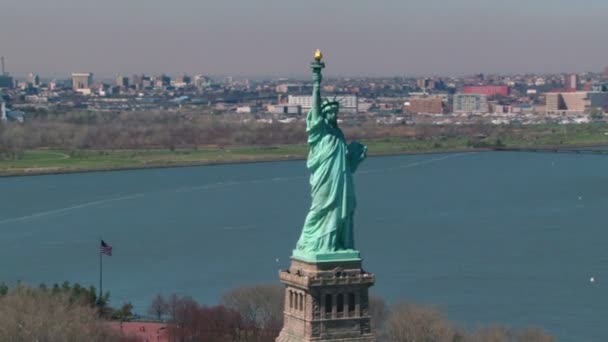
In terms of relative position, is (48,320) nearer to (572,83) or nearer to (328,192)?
(328,192)

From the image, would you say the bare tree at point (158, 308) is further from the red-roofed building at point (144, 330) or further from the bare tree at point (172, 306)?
the red-roofed building at point (144, 330)

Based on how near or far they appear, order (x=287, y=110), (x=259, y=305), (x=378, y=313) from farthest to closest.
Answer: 1. (x=287, y=110)
2. (x=259, y=305)
3. (x=378, y=313)

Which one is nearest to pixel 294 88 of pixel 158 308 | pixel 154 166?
pixel 154 166

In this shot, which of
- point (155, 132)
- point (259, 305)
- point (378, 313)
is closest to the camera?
point (378, 313)

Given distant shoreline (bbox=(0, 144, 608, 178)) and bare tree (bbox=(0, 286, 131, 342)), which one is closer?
bare tree (bbox=(0, 286, 131, 342))

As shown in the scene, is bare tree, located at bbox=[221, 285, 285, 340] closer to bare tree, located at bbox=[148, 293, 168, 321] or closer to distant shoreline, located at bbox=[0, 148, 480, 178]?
bare tree, located at bbox=[148, 293, 168, 321]

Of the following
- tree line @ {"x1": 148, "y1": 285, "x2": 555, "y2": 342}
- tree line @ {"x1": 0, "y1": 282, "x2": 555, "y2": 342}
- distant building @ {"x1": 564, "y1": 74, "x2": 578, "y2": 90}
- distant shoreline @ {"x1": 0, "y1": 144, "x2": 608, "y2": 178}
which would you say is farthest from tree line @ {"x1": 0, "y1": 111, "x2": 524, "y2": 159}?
distant building @ {"x1": 564, "y1": 74, "x2": 578, "y2": 90}

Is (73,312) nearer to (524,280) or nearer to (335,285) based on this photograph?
(335,285)
